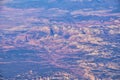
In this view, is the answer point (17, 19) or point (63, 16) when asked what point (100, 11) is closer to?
point (63, 16)

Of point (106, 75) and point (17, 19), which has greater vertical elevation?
point (17, 19)

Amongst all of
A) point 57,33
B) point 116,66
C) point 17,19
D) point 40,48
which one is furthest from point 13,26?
point 116,66

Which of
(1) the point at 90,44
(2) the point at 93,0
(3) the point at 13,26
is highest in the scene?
(2) the point at 93,0

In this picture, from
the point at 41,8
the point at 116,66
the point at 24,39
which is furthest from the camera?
the point at 41,8

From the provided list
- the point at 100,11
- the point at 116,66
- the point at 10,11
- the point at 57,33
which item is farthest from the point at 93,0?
the point at 116,66

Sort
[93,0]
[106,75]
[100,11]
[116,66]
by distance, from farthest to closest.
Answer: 1. [93,0]
2. [100,11]
3. [116,66]
4. [106,75]

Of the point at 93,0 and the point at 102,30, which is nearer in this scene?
the point at 102,30
